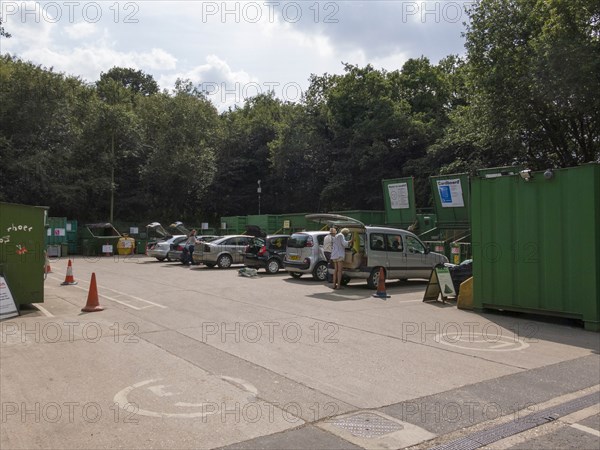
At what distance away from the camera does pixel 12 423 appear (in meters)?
4.72

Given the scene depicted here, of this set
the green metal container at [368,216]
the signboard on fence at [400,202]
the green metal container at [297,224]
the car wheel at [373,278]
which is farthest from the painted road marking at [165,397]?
the green metal container at [297,224]

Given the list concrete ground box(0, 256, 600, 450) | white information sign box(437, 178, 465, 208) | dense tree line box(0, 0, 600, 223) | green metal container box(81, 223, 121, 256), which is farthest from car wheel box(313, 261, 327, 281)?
green metal container box(81, 223, 121, 256)

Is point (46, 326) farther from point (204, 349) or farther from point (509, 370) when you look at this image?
point (509, 370)

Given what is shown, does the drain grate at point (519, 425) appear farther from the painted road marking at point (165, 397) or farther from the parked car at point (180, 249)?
the parked car at point (180, 249)

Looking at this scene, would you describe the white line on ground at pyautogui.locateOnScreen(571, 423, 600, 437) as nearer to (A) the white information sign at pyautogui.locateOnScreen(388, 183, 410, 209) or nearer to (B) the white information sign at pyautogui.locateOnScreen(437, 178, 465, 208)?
(B) the white information sign at pyautogui.locateOnScreen(437, 178, 465, 208)

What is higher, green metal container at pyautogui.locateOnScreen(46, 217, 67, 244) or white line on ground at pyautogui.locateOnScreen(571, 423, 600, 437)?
green metal container at pyautogui.locateOnScreen(46, 217, 67, 244)

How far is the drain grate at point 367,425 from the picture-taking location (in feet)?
14.9

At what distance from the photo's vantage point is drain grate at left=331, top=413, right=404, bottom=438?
4.55 m

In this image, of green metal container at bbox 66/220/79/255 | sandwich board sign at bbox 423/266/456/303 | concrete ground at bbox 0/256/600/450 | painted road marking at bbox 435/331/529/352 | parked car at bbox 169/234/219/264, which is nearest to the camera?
concrete ground at bbox 0/256/600/450

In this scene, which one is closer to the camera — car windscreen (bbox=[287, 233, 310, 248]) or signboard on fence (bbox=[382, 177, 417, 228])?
car windscreen (bbox=[287, 233, 310, 248])

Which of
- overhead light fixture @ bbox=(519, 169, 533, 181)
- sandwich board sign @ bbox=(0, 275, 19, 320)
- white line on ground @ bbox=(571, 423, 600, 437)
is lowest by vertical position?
white line on ground @ bbox=(571, 423, 600, 437)

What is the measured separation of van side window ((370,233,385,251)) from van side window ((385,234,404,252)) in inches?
11.1

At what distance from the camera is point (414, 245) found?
53.4 ft

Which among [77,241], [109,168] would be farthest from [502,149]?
[109,168]
